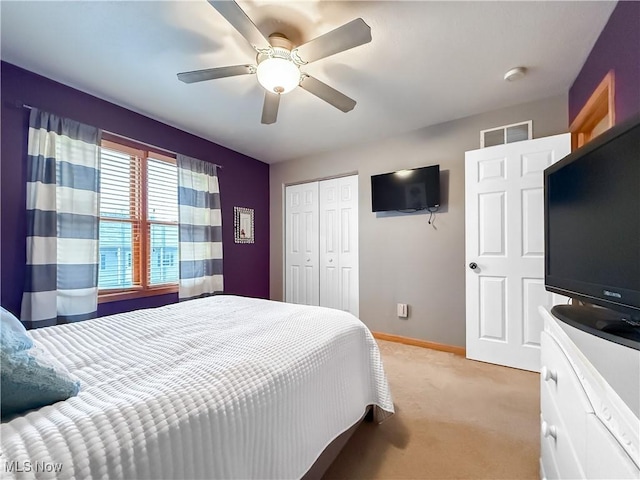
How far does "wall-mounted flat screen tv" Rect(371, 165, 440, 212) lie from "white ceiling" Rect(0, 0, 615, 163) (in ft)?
1.87

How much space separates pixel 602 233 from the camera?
100cm

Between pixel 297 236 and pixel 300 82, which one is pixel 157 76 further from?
pixel 297 236

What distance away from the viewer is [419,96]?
7.77 feet

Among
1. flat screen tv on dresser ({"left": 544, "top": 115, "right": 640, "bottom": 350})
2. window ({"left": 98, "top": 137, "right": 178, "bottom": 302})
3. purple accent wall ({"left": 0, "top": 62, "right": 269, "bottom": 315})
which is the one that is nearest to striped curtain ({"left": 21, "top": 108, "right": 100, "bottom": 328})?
purple accent wall ({"left": 0, "top": 62, "right": 269, "bottom": 315})

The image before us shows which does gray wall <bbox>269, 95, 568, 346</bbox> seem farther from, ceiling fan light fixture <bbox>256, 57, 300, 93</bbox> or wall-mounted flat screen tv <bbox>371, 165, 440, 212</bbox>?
ceiling fan light fixture <bbox>256, 57, 300, 93</bbox>

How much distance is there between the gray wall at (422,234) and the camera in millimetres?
2709

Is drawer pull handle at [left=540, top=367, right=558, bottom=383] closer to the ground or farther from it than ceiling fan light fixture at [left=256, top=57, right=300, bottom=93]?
closer to the ground

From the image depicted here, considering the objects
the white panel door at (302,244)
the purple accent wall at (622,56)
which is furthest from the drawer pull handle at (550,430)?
the white panel door at (302,244)

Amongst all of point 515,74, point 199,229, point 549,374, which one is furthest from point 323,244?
point 549,374

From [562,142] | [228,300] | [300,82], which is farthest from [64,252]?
[562,142]

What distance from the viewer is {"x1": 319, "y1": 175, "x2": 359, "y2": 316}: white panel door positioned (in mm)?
3543

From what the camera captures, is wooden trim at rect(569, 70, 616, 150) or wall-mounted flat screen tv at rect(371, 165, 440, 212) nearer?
wooden trim at rect(569, 70, 616, 150)

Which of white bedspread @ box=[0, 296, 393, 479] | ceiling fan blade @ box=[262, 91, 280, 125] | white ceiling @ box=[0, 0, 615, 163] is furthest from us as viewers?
ceiling fan blade @ box=[262, 91, 280, 125]

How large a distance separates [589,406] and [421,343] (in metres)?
2.48
